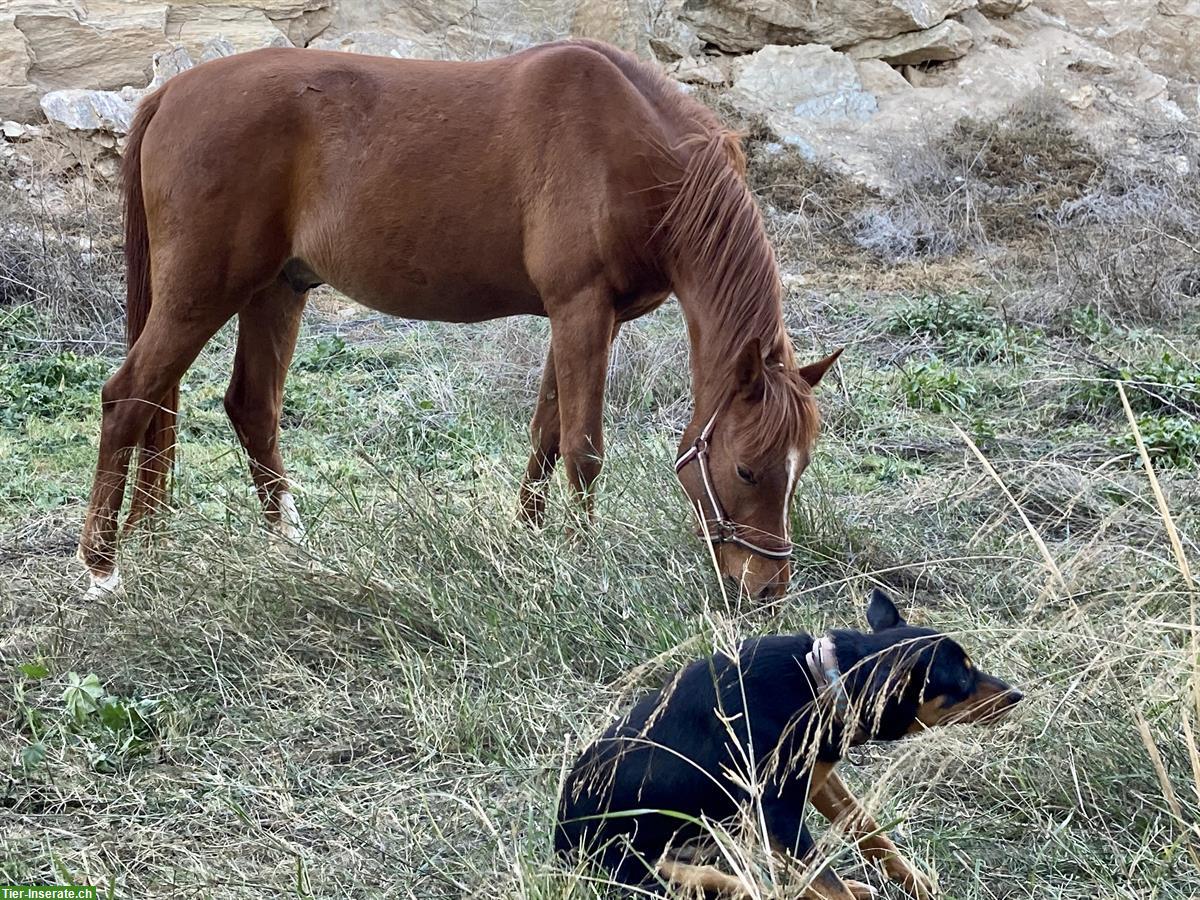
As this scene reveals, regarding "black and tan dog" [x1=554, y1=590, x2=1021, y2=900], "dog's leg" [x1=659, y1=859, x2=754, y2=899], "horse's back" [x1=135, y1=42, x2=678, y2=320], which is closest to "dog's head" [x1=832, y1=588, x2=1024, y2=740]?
"black and tan dog" [x1=554, y1=590, x2=1021, y2=900]

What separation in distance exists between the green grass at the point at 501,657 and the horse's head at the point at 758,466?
0.37ft

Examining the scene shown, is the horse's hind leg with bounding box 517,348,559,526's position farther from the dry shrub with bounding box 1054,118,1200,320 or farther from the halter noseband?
the dry shrub with bounding box 1054,118,1200,320

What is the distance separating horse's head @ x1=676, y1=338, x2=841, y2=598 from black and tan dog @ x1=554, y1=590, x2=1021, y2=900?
115 centimetres

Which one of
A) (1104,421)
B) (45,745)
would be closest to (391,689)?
(45,745)

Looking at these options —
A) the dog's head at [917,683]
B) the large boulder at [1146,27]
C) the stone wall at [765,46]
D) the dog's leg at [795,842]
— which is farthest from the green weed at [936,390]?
the large boulder at [1146,27]

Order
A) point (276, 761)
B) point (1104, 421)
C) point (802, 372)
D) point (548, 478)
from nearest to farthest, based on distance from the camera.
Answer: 1. point (276, 761)
2. point (802, 372)
3. point (548, 478)
4. point (1104, 421)

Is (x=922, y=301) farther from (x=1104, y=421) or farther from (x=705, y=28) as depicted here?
(x=705, y=28)

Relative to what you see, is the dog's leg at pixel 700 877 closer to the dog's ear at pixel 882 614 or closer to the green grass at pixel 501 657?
the green grass at pixel 501 657

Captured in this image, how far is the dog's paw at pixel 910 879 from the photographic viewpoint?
218cm

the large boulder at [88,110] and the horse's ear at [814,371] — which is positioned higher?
the horse's ear at [814,371]

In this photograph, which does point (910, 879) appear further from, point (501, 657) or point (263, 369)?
point (263, 369)

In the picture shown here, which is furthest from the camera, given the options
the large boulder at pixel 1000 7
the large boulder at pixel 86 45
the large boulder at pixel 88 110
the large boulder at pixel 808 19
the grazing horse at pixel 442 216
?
the large boulder at pixel 1000 7

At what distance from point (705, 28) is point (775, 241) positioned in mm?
3782

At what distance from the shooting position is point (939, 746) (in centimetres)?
242
